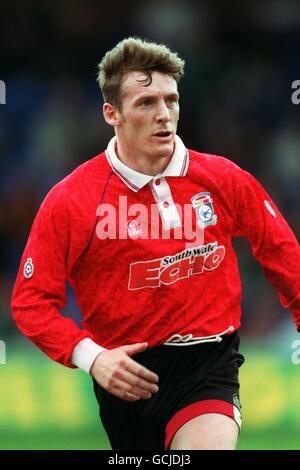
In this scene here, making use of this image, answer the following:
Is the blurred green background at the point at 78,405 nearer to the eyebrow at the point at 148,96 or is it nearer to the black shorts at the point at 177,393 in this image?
the black shorts at the point at 177,393

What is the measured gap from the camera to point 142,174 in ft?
15.5

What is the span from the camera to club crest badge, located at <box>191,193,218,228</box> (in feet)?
15.3

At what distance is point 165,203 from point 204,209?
7.2 inches

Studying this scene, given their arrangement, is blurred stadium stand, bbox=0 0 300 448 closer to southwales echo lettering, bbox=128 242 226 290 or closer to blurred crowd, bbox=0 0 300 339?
blurred crowd, bbox=0 0 300 339

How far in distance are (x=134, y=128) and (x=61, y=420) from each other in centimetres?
348

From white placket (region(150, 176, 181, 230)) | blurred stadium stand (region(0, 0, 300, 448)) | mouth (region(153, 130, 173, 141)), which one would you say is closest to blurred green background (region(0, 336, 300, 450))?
blurred stadium stand (region(0, 0, 300, 448))

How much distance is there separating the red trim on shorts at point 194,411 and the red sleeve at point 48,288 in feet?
1.72

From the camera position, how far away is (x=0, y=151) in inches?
394

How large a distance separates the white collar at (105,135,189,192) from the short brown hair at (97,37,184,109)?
30 centimetres

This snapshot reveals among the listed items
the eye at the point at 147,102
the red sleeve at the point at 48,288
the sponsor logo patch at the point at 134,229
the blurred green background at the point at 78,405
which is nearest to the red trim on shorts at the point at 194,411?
the red sleeve at the point at 48,288

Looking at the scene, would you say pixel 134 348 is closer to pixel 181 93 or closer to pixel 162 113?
pixel 162 113

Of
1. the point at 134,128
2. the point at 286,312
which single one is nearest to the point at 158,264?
the point at 134,128

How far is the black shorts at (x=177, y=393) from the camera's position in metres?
4.45

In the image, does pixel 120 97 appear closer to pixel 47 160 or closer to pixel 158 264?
pixel 158 264
